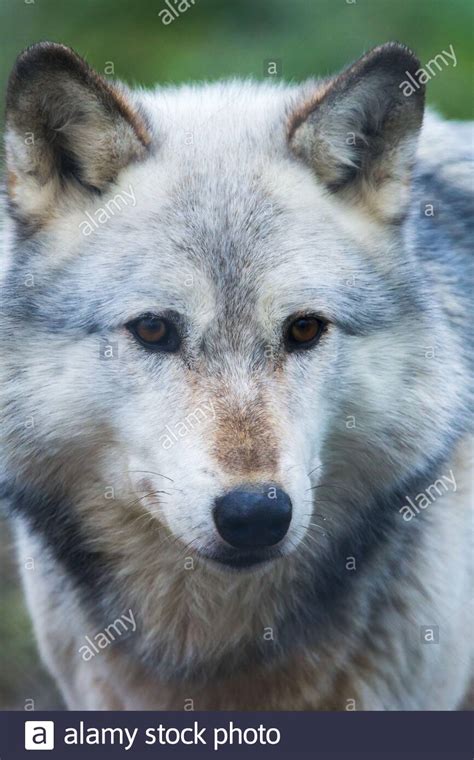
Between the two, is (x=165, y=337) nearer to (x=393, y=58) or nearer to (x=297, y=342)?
(x=297, y=342)

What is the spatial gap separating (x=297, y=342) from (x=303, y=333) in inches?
1.4

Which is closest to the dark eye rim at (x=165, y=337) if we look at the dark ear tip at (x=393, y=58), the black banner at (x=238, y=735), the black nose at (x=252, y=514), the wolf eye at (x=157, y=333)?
the wolf eye at (x=157, y=333)

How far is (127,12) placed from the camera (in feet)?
26.6

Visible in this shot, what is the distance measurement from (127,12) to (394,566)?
5713 millimetres

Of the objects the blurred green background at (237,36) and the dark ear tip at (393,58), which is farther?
the blurred green background at (237,36)

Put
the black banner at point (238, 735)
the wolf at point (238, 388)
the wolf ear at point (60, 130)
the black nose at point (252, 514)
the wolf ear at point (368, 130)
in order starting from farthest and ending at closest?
the black banner at point (238, 735) < the wolf ear at point (368, 130) < the wolf ear at point (60, 130) < the wolf at point (238, 388) < the black nose at point (252, 514)

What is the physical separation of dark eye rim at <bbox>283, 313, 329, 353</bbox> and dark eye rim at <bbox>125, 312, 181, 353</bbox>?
0.36 m

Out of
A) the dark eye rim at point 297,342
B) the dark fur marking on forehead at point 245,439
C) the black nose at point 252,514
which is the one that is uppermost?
the dark eye rim at point 297,342

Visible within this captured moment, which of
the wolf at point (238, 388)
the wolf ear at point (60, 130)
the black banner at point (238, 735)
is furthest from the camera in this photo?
the black banner at point (238, 735)

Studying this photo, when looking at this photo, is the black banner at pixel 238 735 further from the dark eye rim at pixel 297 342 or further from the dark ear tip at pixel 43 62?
the dark ear tip at pixel 43 62

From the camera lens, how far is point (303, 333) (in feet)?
11.0

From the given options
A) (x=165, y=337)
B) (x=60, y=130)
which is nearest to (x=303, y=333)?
(x=165, y=337)

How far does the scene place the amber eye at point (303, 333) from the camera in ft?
11.0

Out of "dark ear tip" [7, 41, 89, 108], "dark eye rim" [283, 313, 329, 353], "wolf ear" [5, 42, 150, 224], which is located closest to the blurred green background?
"wolf ear" [5, 42, 150, 224]
